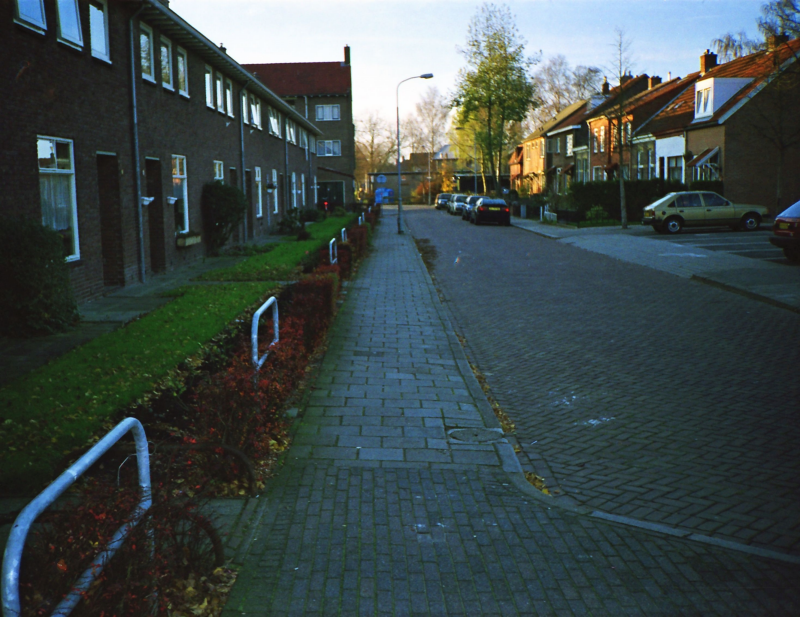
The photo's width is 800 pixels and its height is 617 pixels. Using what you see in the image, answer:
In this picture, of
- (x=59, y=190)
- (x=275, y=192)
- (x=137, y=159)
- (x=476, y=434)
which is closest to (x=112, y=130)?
(x=137, y=159)

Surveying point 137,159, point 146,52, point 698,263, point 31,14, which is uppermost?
point 146,52

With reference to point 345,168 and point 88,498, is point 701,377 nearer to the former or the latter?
point 88,498

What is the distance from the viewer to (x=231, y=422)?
5316 mm

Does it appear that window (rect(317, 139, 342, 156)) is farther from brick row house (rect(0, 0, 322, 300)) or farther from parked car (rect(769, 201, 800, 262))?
parked car (rect(769, 201, 800, 262))

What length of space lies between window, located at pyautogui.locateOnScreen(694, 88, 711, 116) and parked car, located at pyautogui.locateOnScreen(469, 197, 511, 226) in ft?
36.4

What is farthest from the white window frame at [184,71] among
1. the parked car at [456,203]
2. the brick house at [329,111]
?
the brick house at [329,111]

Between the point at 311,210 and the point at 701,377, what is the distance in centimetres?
3528

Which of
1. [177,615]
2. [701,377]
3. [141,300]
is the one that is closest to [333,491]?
[177,615]

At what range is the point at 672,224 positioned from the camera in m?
30.6

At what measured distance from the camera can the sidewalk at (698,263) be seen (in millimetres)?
14977

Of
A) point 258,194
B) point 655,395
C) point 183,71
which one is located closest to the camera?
point 655,395

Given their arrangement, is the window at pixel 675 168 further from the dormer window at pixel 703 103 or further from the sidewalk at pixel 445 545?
the sidewalk at pixel 445 545

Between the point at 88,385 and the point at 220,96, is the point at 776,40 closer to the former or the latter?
the point at 220,96

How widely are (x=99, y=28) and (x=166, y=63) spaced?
4.37 meters
